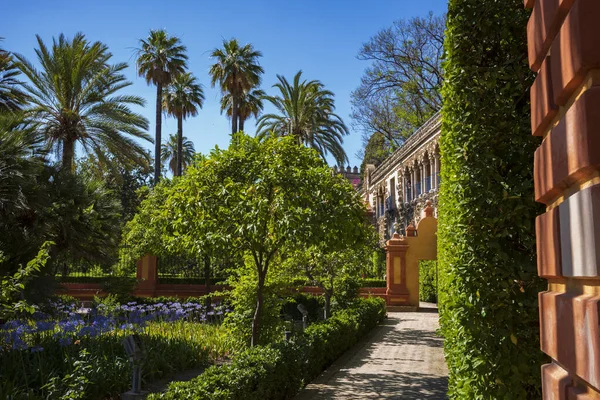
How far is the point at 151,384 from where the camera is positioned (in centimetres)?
961

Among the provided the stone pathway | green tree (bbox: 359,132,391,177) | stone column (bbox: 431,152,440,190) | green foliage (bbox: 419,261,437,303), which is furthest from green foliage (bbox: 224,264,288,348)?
green tree (bbox: 359,132,391,177)


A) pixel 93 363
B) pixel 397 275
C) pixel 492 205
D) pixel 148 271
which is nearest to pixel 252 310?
pixel 93 363

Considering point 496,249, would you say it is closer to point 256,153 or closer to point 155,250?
point 256,153

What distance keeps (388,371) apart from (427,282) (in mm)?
18507

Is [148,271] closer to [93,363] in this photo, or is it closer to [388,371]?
[388,371]

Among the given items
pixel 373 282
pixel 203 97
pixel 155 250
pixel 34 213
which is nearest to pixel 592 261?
pixel 34 213

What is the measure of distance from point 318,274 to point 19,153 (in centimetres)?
986

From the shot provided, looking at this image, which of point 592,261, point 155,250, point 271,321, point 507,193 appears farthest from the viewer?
point 155,250

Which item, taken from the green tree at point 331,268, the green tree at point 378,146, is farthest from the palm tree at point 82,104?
the green tree at point 378,146

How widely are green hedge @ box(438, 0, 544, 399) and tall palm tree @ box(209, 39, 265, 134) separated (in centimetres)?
2940

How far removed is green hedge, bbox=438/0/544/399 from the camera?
166 inches

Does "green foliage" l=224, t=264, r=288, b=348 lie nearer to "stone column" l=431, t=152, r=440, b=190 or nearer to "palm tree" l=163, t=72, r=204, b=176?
"stone column" l=431, t=152, r=440, b=190

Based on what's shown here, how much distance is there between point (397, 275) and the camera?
26922mm

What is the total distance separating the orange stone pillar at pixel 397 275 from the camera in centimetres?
2683
